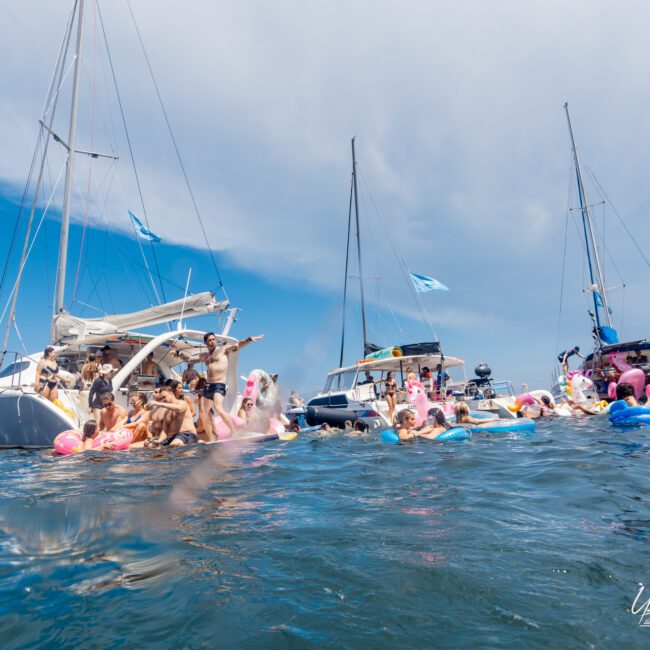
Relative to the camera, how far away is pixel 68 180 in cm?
1590

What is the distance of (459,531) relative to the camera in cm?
355

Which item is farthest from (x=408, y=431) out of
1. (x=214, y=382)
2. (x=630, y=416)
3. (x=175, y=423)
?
(x=630, y=416)

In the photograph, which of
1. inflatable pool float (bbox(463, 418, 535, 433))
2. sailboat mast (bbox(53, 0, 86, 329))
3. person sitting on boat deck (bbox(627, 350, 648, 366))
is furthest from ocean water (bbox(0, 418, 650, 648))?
person sitting on boat deck (bbox(627, 350, 648, 366))

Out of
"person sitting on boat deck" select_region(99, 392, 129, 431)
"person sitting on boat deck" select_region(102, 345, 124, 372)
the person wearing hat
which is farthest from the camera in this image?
"person sitting on boat deck" select_region(102, 345, 124, 372)

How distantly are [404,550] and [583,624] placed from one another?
1.21 meters

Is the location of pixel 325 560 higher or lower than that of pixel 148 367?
lower

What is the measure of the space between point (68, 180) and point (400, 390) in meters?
14.5

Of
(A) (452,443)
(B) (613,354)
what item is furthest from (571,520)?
(B) (613,354)

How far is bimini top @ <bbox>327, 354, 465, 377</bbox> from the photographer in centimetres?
1789

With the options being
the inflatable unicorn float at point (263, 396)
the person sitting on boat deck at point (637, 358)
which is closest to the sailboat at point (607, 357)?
the person sitting on boat deck at point (637, 358)

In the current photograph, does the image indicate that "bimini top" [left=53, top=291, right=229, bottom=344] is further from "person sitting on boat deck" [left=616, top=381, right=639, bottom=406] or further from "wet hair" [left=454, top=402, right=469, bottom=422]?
"person sitting on boat deck" [left=616, top=381, right=639, bottom=406]
